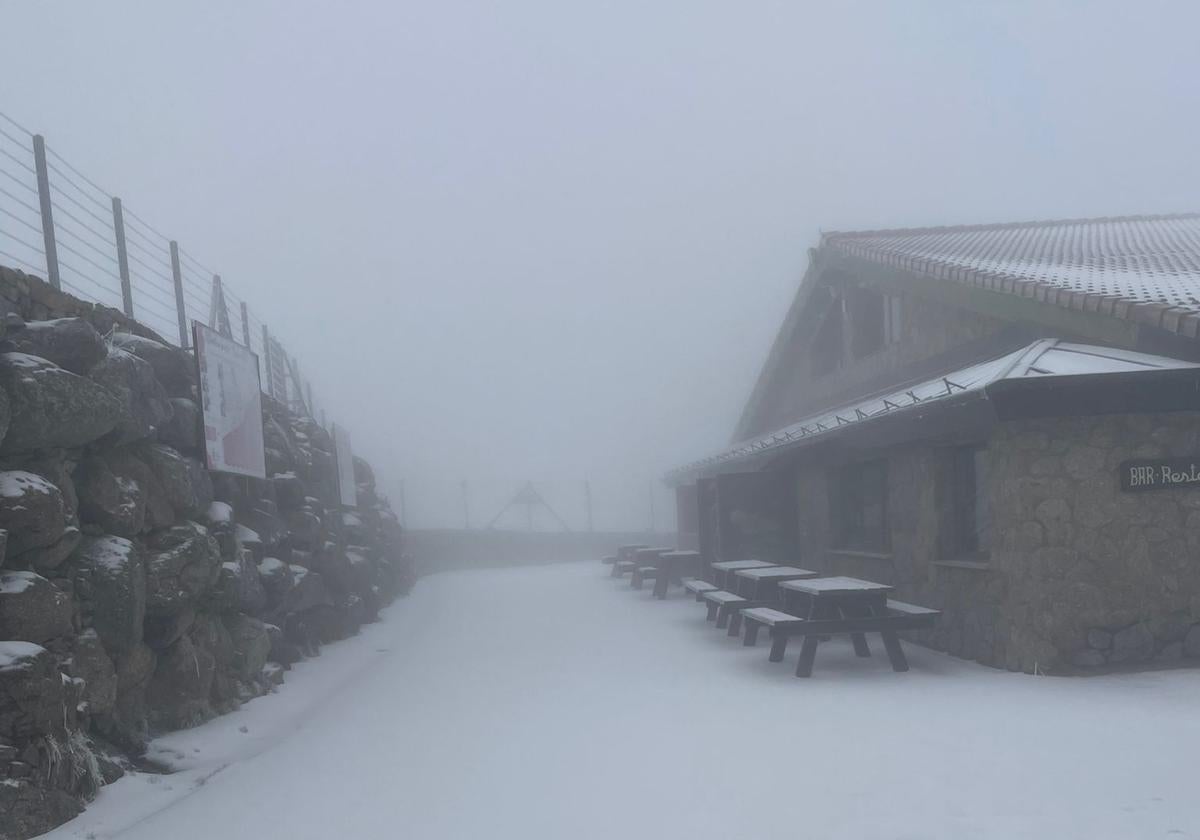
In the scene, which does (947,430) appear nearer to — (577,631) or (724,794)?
(724,794)

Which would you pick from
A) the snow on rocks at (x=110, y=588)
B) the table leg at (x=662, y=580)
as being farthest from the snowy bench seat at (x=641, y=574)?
the snow on rocks at (x=110, y=588)

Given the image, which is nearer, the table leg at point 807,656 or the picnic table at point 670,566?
the table leg at point 807,656

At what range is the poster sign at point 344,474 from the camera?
16797mm

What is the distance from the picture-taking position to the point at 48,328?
21.2 ft

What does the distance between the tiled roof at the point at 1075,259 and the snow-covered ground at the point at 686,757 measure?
3.08 m

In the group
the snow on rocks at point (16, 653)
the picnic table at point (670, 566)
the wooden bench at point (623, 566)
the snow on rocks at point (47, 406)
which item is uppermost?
the snow on rocks at point (47, 406)

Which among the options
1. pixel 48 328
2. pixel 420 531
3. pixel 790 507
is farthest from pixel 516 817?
pixel 420 531

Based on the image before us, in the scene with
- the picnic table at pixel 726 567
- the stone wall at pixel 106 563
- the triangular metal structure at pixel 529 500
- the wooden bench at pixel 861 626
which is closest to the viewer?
the stone wall at pixel 106 563

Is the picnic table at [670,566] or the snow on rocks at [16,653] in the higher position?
the snow on rocks at [16,653]

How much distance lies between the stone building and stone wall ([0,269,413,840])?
253 inches

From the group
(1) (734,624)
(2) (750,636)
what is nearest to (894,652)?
(2) (750,636)

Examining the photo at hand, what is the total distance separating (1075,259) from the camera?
11.5m

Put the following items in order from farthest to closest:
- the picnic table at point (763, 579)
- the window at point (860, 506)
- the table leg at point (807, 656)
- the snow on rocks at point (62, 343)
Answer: the window at point (860, 506) < the picnic table at point (763, 579) < the table leg at point (807, 656) < the snow on rocks at point (62, 343)

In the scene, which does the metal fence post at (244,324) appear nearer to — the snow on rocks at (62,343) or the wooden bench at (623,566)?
the snow on rocks at (62,343)
